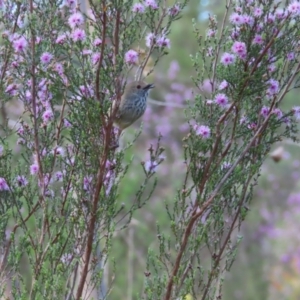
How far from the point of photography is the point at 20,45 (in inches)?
94.2

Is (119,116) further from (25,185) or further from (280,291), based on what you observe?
(280,291)

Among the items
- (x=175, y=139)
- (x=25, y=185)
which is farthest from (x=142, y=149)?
(x=25, y=185)

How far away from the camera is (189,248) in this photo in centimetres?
256

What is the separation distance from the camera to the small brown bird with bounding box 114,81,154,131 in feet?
8.79

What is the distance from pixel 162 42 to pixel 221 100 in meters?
0.40

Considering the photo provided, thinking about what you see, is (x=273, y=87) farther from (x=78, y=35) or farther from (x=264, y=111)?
(x=78, y=35)

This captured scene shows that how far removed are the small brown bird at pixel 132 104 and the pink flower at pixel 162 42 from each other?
21 cm

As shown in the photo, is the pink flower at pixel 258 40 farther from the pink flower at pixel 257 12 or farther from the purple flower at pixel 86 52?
the purple flower at pixel 86 52

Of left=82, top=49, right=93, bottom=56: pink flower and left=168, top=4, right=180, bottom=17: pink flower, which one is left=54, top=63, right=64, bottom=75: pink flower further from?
left=168, top=4, right=180, bottom=17: pink flower

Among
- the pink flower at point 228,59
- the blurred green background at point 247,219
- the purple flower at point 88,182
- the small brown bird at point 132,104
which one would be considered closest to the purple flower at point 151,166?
the small brown bird at point 132,104

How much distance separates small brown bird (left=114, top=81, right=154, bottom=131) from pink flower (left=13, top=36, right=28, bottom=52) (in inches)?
19.3

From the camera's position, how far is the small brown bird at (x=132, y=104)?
2678 mm

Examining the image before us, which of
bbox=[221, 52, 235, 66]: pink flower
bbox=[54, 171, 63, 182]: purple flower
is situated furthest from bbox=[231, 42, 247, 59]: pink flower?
bbox=[54, 171, 63, 182]: purple flower

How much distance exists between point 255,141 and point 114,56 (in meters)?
0.73
